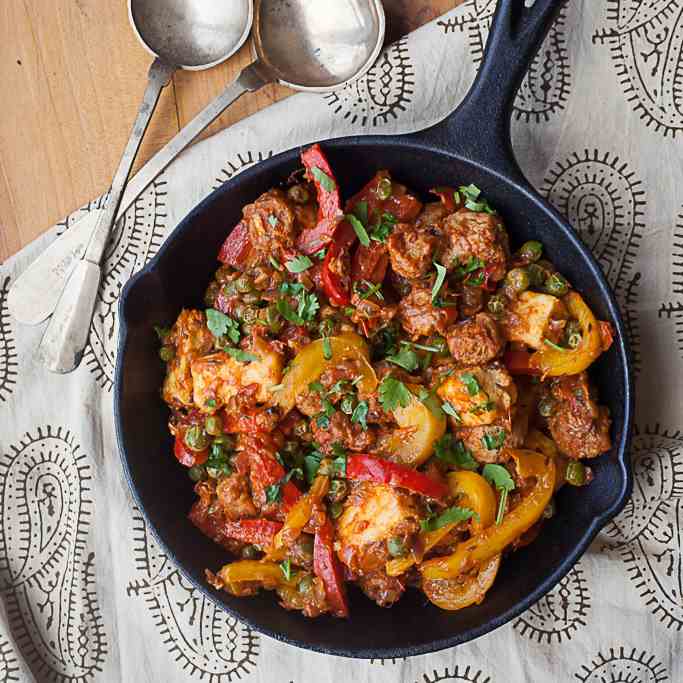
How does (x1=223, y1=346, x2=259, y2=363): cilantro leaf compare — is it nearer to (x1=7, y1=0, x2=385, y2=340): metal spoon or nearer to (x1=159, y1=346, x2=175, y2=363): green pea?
(x1=159, y1=346, x2=175, y2=363): green pea

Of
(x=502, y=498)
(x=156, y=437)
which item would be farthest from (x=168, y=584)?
(x=502, y=498)

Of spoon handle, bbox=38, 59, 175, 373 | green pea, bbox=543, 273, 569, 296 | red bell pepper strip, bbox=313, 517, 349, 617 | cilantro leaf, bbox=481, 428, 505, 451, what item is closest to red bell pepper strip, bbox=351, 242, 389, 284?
green pea, bbox=543, 273, 569, 296

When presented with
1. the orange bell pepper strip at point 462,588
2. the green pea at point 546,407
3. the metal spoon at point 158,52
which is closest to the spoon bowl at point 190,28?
the metal spoon at point 158,52

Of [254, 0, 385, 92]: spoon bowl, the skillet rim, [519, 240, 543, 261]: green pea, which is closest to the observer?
the skillet rim

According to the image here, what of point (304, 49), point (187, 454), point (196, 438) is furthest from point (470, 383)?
point (304, 49)

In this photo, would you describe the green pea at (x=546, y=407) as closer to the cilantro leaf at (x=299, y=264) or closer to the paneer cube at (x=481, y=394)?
the paneer cube at (x=481, y=394)

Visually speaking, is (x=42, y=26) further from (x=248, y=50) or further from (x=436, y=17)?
(x=436, y=17)

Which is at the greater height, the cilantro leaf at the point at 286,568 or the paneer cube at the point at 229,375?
the paneer cube at the point at 229,375
